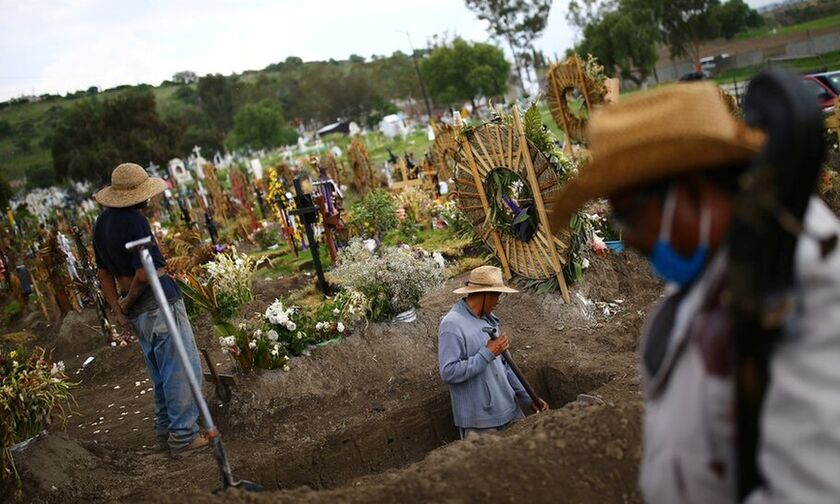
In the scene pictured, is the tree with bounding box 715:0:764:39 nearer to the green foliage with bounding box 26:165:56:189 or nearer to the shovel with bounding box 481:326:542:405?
the green foliage with bounding box 26:165:56:189

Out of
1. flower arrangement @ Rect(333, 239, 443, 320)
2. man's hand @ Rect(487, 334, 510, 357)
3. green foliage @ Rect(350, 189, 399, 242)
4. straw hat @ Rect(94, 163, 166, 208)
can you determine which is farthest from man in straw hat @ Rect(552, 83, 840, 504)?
green foliage @ Rect(350, 189, 399, 242)

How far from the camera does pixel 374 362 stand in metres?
7.95

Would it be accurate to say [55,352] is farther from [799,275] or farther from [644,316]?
[799,275]

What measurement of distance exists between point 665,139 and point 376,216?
37.9ft

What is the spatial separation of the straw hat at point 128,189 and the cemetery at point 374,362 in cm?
7

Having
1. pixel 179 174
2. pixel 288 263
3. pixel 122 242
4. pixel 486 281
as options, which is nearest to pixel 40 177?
pixel 179 174

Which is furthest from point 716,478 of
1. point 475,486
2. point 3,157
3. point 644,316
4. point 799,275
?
point 3,157

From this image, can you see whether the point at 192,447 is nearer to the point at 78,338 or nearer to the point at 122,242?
the point at 122,242

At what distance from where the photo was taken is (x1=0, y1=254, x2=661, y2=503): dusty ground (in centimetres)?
375

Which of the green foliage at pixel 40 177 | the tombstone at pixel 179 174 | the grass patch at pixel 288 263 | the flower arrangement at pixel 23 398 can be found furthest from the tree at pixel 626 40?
the flower arrangement at pixel 23 398

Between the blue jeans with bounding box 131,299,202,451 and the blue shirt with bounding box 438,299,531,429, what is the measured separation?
222 centimetres

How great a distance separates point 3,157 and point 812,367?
8244 cm

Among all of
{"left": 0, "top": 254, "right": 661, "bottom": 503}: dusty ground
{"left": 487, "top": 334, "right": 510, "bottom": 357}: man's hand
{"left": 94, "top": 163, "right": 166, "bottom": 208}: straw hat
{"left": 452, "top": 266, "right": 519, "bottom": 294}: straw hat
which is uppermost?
{"left": 94, "top": 163, "right": 166, "bottom": 208}: straw hat

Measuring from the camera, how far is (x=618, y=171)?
192 cm
